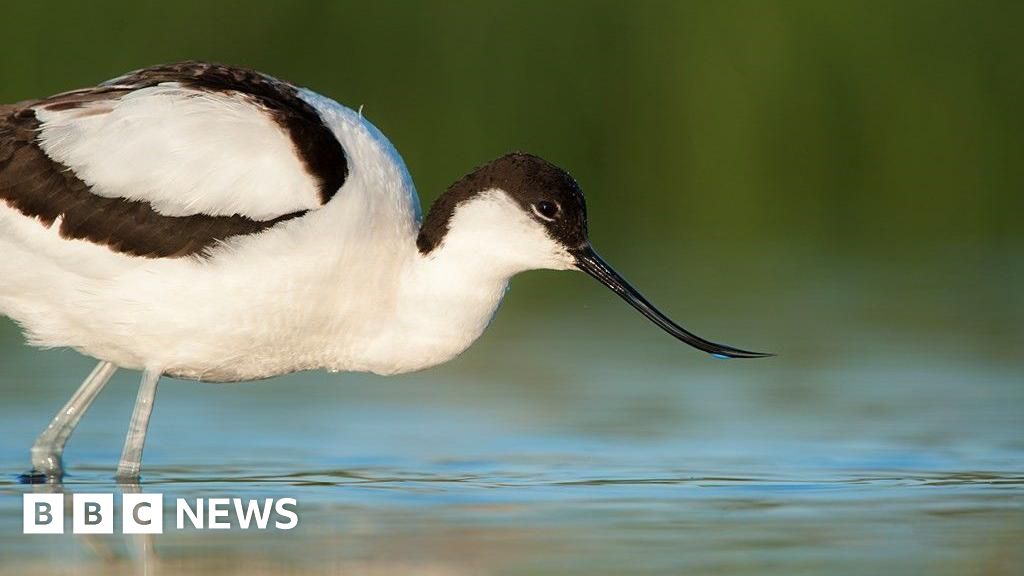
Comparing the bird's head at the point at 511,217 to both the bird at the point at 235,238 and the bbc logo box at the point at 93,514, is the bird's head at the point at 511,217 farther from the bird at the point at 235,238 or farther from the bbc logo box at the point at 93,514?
the bbc logo box at the point at 93,514

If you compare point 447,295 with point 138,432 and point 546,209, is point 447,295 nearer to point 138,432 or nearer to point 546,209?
point 546,209

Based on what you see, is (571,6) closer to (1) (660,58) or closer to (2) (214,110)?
Answer: (1) (660,58)

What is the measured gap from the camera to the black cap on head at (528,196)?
26.3 ft

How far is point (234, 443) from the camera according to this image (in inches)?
347

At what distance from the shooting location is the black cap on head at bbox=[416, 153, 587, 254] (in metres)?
8.03

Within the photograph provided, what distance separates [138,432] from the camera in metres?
7.94

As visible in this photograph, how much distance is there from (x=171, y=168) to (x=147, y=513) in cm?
145

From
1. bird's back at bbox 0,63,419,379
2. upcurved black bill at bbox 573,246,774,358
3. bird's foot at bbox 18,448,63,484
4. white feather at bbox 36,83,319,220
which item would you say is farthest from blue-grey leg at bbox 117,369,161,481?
upcurved black bill at bbox 573,246,774,358

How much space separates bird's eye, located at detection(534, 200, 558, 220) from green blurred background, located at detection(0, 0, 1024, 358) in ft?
26.1

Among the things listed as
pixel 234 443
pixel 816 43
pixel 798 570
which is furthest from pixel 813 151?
pixel 798 570

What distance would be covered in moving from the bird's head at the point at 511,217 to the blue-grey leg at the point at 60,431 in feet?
4.79

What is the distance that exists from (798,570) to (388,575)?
119cm

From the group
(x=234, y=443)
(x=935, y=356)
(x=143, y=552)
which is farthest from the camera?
(x=935, y=356)

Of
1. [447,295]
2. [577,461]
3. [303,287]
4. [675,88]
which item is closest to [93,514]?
[303,287]
